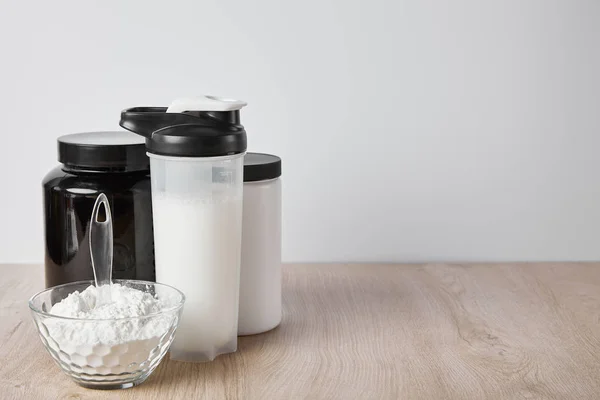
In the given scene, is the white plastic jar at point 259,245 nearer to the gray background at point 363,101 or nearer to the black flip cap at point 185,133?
the black flip cap at point 185,133

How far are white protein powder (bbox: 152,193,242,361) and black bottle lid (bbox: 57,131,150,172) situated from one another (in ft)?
0.30

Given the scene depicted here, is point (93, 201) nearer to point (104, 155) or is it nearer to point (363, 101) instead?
point (104, 155)

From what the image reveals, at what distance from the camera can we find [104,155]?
3.08 feet

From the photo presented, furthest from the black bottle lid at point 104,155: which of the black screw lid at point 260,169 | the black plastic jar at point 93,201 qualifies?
the black screw lid at point 260,169

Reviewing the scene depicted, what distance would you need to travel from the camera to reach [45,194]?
0.97m

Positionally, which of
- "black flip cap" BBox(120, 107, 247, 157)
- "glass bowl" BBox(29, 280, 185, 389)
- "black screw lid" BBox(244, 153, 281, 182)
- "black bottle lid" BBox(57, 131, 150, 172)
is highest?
"black flip cap" BBox(120, 107, 247, 157)

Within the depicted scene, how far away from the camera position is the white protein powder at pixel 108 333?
30.8 inches

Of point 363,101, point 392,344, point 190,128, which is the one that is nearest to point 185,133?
point 190,128

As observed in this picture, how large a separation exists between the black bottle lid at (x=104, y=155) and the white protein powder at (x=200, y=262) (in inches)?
3.6

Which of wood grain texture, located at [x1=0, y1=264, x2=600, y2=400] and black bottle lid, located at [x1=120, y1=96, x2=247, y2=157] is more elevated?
black bottle lid, located at [x1=120, y1=96, x2=247, y2=157]

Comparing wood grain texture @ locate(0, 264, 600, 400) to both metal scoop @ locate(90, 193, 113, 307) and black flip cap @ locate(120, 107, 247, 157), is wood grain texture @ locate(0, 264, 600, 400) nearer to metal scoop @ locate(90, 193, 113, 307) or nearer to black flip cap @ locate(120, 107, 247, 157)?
metal scoop @ locate(90, 193, 113, 307)

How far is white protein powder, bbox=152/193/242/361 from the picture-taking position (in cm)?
86

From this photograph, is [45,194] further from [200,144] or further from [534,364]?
[534,364]

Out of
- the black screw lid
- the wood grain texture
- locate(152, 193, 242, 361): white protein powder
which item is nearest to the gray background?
the wood grain texture
